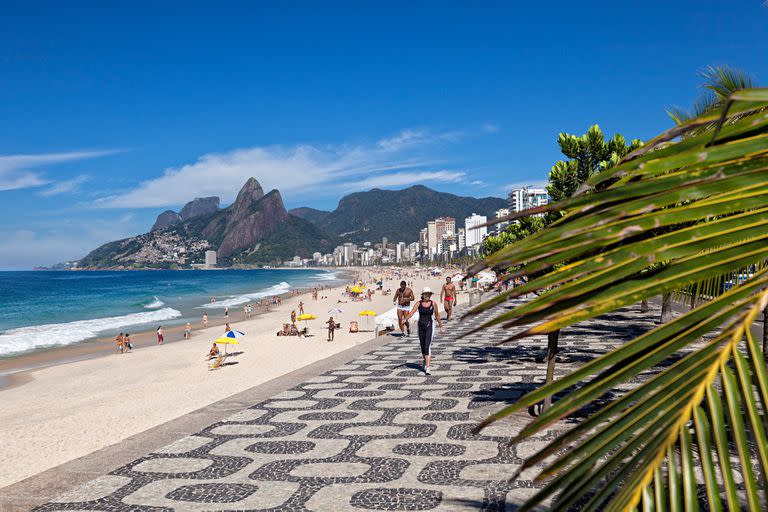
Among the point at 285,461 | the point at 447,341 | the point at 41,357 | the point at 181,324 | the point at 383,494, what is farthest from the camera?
the point at 181,324

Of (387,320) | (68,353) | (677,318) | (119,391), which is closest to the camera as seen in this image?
(677,318)

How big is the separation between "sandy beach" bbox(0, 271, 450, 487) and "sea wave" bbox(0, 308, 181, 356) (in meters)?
5.74

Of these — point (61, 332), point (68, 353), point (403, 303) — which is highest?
point (403, 303)

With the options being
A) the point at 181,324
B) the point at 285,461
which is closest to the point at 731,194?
the point at 285,461

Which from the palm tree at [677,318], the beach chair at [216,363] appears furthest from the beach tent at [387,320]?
the palm tree at [677,318]

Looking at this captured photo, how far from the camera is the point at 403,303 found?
17.0 metres

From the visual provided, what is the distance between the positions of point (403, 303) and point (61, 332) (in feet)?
83.4

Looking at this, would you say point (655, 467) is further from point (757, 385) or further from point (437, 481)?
point (437, 481)

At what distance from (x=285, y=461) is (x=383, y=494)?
1.62 m

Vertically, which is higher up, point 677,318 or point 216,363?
point 677,318

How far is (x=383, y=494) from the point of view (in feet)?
17.8

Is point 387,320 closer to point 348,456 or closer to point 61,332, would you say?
point 348,456

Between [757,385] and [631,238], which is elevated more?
[631,238]

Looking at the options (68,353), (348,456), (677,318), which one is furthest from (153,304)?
(677,318)
